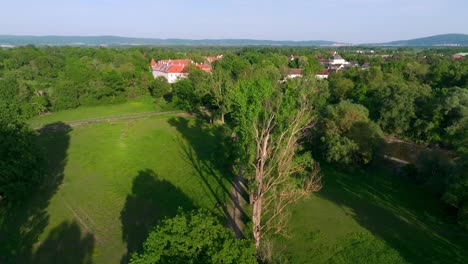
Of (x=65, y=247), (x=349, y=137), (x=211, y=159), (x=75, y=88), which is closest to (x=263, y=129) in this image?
(x=65, y=247)

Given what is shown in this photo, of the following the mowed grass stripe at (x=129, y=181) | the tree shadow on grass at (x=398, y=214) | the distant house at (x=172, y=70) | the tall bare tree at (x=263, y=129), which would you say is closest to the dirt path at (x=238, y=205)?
the mowed grass stripe at (x=129, y=181)

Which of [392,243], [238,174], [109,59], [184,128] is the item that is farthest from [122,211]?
[109,59]

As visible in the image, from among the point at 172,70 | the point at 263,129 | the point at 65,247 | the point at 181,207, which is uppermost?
the point at 263,129

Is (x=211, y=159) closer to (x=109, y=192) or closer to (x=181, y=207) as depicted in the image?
(x=109, y=192)

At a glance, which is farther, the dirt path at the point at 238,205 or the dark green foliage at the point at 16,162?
the dark green foliage at the point at 16,162

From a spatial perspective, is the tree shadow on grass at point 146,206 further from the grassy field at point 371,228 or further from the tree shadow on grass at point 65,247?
the grassy field at point 371,228

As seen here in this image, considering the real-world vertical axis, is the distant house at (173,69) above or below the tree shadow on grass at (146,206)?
above

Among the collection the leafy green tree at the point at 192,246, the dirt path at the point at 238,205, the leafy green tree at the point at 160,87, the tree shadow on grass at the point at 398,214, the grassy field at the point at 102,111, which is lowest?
the grassy field at the point at 102,111
